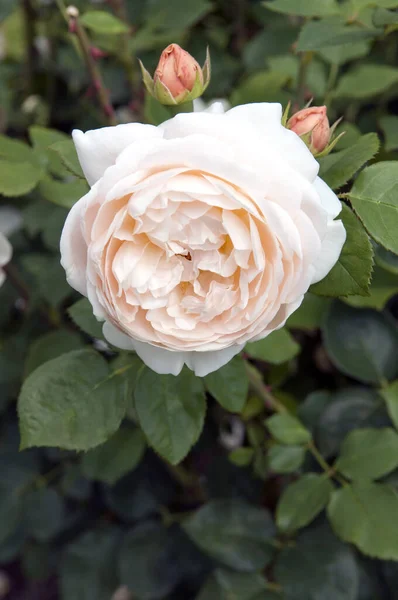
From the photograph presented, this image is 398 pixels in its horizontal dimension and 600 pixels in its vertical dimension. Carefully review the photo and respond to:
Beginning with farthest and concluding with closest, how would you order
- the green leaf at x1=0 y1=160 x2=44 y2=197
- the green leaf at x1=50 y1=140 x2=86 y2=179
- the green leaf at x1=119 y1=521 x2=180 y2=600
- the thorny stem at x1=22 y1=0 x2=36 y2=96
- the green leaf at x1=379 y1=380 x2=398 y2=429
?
the thorny stem at x1=22 y1=0 x2=36 y2=96 < the green leaf at x1=119 y1=521 x2=180 y2=600 < the green leaf at x1=379 y1=380 x2=398 y2=429 < the green leaf at x1=0 y1=160 x2=44 y2=197 < the green leaf at x1=50 y1=140 x2=86 y2=179

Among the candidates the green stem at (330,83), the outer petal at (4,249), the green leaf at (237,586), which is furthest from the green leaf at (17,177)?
the green leaf at (237,586)

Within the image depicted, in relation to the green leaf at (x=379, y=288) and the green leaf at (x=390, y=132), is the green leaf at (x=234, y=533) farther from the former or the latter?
the green leaf at (x=390, y=132)

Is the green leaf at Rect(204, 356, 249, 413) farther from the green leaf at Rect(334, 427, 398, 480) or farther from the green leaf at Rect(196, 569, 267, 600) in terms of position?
the green leaf at Rect(196, 569, 267, 600)

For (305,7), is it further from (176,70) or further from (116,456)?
(116,456)

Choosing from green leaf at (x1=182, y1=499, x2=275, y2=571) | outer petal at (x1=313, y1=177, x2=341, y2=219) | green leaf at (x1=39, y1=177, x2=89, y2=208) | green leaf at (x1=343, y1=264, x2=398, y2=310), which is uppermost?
outer petal at (x1=313, y1=177, x2=341, y2=219)

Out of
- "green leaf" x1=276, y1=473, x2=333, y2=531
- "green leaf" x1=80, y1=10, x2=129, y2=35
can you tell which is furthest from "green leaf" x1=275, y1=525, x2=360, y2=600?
"green leaf" x1=80, y1=10, x2=129, y2=35

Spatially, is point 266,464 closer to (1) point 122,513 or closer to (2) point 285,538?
(2) point 285,538

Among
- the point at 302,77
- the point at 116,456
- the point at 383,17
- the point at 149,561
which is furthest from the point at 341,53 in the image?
the point at 149,561
